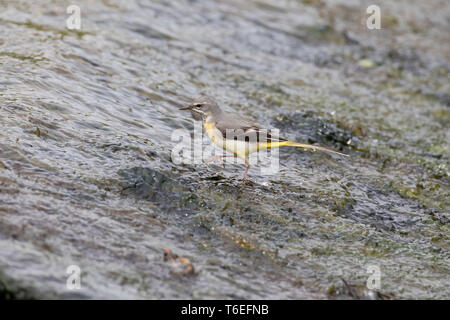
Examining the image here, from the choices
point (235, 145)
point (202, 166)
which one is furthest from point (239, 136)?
point (202, 166)

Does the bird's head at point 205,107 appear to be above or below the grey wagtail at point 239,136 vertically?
above

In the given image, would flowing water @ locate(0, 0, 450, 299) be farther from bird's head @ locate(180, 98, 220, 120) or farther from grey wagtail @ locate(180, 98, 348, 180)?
bird's head @ locate(180, 98, 220, 120)

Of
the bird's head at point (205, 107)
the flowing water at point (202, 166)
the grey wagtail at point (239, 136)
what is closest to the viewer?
the flowing water at point (202, 166)

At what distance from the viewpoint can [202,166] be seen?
28.1 feet

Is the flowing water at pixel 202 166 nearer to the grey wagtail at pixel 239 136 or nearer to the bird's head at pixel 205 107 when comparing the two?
the grey wagtail at pixel 239 136

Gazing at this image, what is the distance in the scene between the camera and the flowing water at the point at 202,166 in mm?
5949

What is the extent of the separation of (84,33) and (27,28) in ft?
3.92

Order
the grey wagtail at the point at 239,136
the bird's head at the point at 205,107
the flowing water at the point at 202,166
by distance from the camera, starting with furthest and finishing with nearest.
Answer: the bird's head at the point at 205,107 < the grey wagtail at the point at 239,136 < the flowing water at the point at 202,166

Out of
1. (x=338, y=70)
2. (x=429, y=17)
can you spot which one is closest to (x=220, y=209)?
(x=338, y=70)

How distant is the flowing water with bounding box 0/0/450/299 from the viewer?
5.95 metres

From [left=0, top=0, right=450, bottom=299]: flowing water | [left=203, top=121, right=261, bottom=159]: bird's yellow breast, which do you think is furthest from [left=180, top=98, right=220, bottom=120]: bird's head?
[left=0, top=0, right=450, bottom=299]: flowing water

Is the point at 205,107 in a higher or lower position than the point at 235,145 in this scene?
higher

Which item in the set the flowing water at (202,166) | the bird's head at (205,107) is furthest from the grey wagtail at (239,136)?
the flowing water at (202,166)

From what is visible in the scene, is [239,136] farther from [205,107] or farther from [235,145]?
[205,107]
